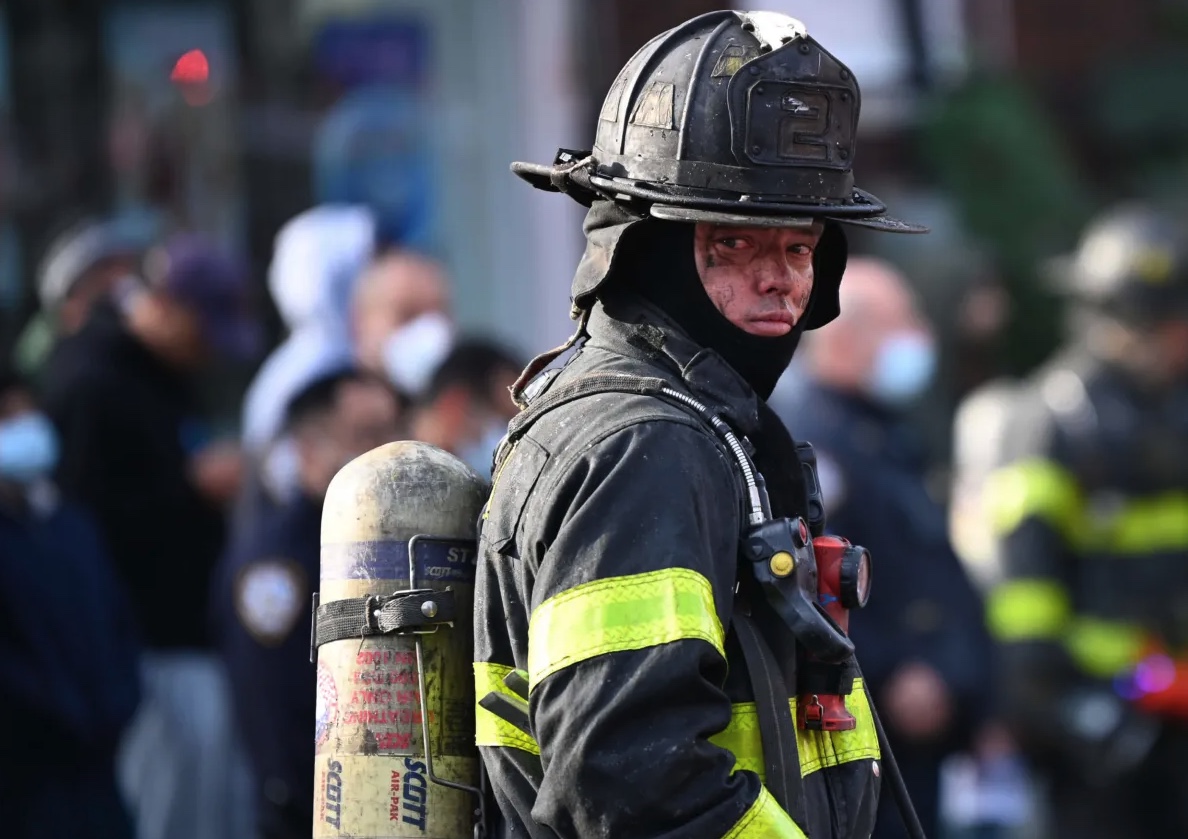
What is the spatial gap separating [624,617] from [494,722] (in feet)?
1.21

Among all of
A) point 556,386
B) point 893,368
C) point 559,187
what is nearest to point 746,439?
point 556,386

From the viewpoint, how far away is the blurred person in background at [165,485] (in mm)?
6914

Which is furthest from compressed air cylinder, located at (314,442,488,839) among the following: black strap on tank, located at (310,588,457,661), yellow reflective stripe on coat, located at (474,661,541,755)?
yellow reflective stripe on coat, located at (474,661,541,755)

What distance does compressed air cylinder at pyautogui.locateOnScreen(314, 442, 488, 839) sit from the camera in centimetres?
336

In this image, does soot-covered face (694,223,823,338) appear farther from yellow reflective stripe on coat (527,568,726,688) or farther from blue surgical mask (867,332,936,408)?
blue surgical mask (867,332,936,408)

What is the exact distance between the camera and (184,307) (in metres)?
7.14

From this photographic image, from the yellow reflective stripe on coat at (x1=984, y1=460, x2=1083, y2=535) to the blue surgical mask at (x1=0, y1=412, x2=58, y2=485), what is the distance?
3.42 meters

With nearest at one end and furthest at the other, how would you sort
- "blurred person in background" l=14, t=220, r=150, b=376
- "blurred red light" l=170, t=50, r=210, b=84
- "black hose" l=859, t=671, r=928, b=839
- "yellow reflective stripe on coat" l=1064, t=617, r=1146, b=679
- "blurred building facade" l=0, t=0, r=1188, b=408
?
"black hose" l=859, t=671, r=928, b=839, "blurred person in background" l=14, t=220, r=150, b=376, "yellow reflective stripe on coat" l=1064, t=617, r=1146, b=679, "blurred building facade" l=0, t=0, r=1188, b=408, "blurred red light" l=170, t=50, r=210, b=84

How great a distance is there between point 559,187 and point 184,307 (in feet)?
12.7

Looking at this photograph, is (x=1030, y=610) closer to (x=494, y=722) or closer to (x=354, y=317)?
(x=354, y=317)

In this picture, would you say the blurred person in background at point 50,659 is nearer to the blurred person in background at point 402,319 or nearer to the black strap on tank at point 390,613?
the blurred person in background at point 402,319

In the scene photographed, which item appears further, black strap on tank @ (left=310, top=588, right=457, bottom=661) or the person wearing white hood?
the person wearing white hood

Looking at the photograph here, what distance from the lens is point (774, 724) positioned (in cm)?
313

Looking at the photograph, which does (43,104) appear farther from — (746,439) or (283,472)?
(746,439)
